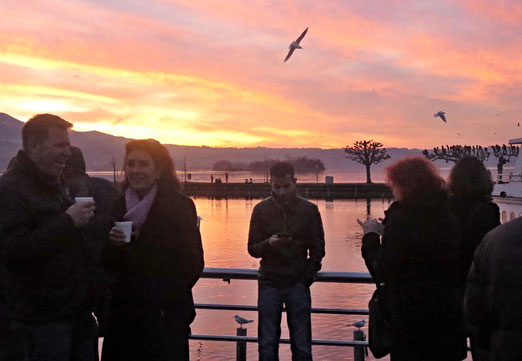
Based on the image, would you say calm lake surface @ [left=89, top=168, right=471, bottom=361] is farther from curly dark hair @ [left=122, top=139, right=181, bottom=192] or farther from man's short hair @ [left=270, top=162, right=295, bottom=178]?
curly dark hair @ [left=122, top=139, right=181, bottom=192]

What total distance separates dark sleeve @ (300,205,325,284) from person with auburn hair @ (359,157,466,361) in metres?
1.34

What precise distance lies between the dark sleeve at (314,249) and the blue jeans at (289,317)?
0.14m

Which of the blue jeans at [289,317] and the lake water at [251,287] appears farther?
the lake water at [251,287]

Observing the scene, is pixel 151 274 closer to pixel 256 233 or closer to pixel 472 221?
pixel 256 233

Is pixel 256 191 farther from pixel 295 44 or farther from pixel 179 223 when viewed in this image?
pixel 179 223

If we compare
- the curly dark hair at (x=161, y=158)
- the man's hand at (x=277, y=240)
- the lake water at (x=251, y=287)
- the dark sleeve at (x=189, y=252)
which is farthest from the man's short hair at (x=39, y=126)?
the lake water at (x=251, y=287)

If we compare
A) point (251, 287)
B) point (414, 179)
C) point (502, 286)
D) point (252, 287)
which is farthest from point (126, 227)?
point (251, 287)

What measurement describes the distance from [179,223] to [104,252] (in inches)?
17.9

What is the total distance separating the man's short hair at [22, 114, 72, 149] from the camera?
12.0 ft

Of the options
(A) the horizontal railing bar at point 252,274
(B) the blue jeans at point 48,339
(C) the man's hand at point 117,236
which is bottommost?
(B) the blue jeans at point 48,339

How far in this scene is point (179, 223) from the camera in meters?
3.86

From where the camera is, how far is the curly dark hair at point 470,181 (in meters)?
4.53

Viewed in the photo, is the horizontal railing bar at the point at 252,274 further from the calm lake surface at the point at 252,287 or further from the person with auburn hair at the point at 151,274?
the calm lake surface at the point at 252,287

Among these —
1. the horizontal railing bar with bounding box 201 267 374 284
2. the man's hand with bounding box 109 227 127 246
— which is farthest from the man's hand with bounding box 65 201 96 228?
the horizontal railing bar with bounding box 201 267 374 284
